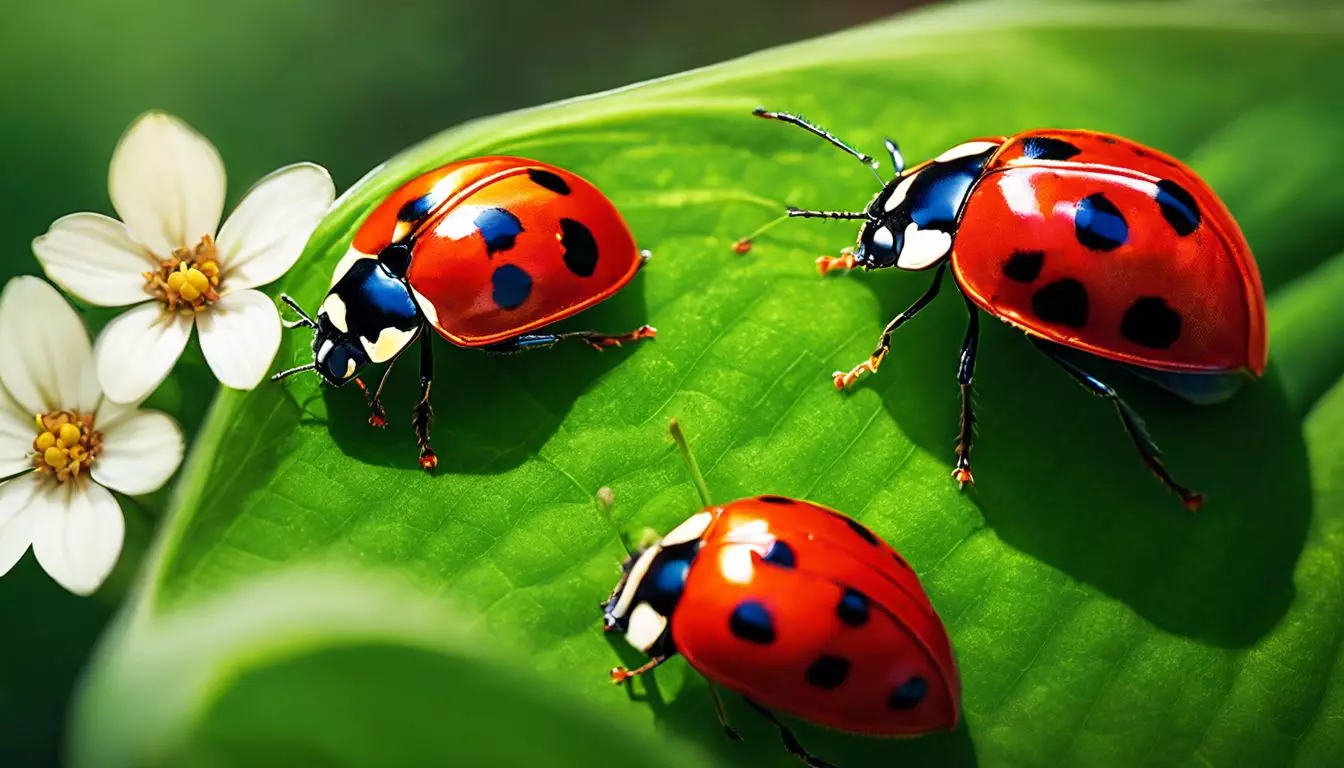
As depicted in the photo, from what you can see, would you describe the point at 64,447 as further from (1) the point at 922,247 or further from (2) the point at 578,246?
(1) the point at 922,247

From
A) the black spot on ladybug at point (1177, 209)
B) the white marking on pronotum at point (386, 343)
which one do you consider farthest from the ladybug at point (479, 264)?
the black spot on ladybug at point (1177, 209)

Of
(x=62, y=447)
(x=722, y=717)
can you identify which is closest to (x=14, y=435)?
(x=62, y=447)

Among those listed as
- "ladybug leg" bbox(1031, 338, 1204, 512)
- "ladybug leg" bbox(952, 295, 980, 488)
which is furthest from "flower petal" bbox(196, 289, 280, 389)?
"ladybug leg" bbox(1031, 338, 1204, 512)

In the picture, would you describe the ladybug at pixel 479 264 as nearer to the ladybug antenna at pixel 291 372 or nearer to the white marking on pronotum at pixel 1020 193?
the ladybug antenna at pixel 291 372

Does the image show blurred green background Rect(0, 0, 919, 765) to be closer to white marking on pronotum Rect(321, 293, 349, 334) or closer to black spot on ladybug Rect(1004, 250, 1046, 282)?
white marking on pronotum Rect(321, 293, 349, 334)

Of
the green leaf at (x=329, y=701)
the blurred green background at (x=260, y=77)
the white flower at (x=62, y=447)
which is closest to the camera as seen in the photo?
the green leaf at (x=329, y=701)

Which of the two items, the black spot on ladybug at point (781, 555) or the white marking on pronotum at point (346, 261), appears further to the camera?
the white marking on pronotum at point (346, 261)

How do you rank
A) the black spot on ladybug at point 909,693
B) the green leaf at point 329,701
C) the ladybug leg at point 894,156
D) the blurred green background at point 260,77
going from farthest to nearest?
1. the blurred green background at point 260,77
2. the ladybug leg at point 894,156
3. the black spot on ladybug at point 909,693
4. the green leaf at point 329,701
